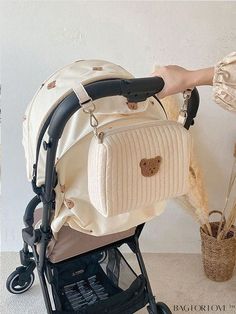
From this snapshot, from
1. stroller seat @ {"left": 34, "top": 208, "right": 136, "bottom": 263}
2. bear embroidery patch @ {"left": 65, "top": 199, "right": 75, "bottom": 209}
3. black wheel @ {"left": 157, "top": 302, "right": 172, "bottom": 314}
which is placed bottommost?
black wheel @ {"left": 157, "top": 302, "right": 172, "bottom": 314}

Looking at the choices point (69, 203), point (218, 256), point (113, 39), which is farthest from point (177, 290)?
point (113, 39)

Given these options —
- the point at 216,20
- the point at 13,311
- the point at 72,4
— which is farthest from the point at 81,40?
the point at 13,311

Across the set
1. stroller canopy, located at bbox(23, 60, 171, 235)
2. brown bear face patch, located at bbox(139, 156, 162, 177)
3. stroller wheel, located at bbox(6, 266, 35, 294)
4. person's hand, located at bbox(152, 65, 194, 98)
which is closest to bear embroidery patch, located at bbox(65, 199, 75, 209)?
stroller canopy, located at bbox(23, 60, 171, 235)

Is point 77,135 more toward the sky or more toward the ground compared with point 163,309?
more toward the sky

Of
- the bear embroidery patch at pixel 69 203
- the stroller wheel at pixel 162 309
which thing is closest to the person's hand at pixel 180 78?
the bear embroidery patch at pixel 69 203

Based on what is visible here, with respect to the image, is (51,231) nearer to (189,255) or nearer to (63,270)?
(63,270)

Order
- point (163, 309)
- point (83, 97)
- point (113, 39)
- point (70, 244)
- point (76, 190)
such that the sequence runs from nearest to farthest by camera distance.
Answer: point (83, 97), point (76, 190), point (70, 244), point (163, 309), point (113, 39)

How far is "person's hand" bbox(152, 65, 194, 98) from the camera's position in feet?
3.41

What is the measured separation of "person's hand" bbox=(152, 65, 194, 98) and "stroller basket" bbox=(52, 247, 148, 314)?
2.00 ft

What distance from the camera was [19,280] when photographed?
1631mm

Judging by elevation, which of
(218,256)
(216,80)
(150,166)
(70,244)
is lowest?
(218,256)

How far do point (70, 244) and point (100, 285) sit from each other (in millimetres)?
314

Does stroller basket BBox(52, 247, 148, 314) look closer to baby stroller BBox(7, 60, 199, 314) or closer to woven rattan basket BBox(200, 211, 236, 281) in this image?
baby stroller BBox(7, 60, 199, 314)

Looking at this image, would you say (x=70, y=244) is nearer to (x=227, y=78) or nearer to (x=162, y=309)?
(x=162, y=309)
